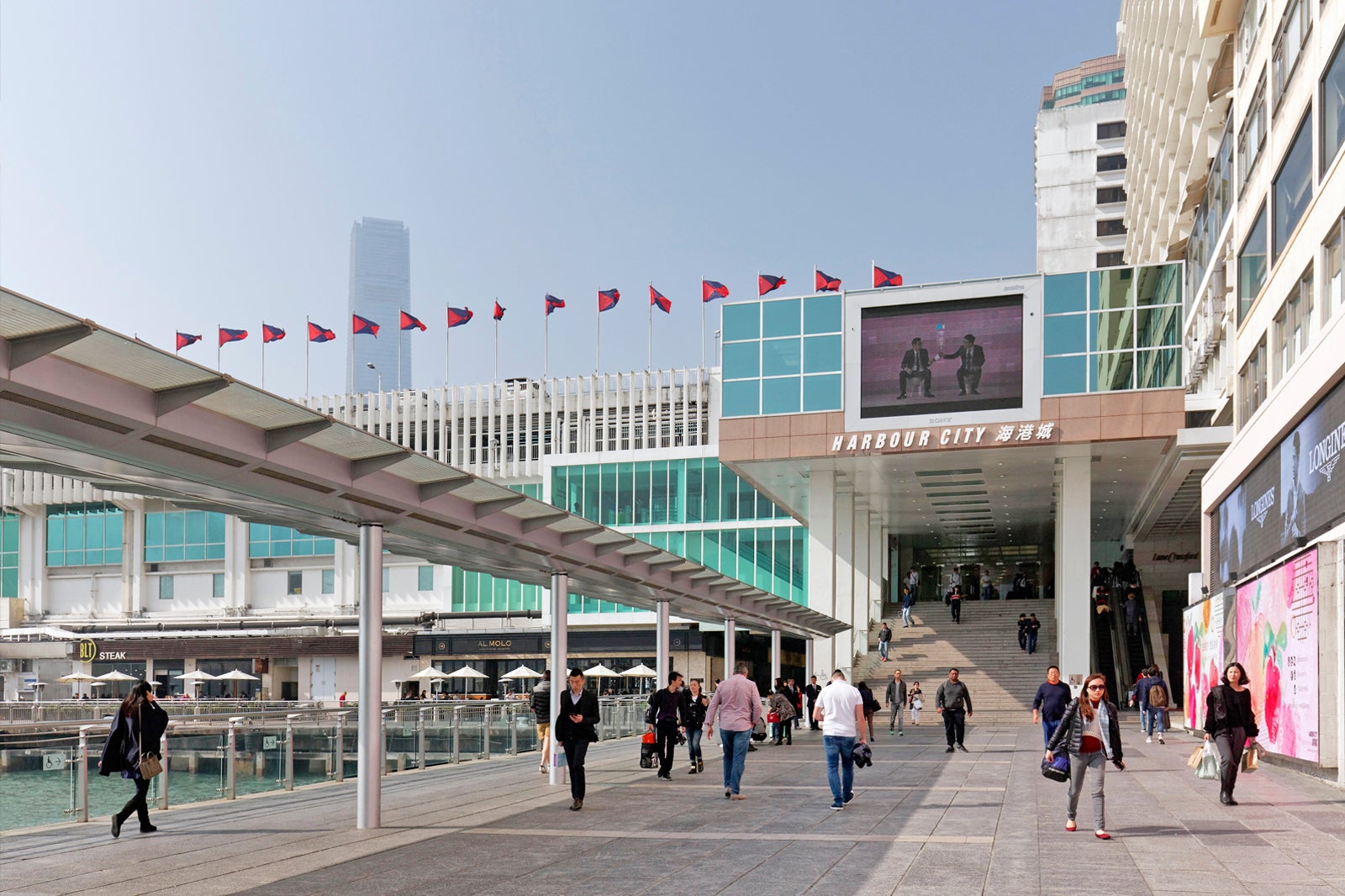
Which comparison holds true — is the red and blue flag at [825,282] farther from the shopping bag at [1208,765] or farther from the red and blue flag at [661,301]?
the shopping bag at [1208,765]

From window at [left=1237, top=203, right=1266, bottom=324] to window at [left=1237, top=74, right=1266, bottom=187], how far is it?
4.75ft

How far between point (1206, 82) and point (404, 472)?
30.0 metres

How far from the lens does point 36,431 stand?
9625 millimetres

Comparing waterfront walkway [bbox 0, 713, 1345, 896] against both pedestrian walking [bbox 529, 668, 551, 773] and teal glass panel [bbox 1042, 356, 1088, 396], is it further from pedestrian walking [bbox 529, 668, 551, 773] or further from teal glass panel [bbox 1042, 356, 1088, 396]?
teal glass panel [bbox 1042, 356, 1088, 396]

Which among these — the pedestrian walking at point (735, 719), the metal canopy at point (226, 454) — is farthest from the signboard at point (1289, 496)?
the metal canopy at point (226, 454)

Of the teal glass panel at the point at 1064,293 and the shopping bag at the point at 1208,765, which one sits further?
the teal glass panel at the point at 1064,293

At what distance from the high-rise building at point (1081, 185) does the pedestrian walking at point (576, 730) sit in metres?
96.9

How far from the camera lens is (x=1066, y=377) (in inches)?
1623

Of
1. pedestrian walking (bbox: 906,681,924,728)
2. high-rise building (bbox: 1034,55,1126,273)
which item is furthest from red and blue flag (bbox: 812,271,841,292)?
high-rise building (bbox: 1034,55,1126,273)

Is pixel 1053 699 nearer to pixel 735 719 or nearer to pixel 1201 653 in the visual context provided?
pixel 735 719

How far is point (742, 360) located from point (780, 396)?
1875 millimetres

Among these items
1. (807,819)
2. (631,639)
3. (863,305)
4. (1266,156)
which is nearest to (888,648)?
(863,305)

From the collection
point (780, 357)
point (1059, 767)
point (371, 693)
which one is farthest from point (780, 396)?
point (1059, 767)

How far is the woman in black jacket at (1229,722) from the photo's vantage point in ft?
47.2
